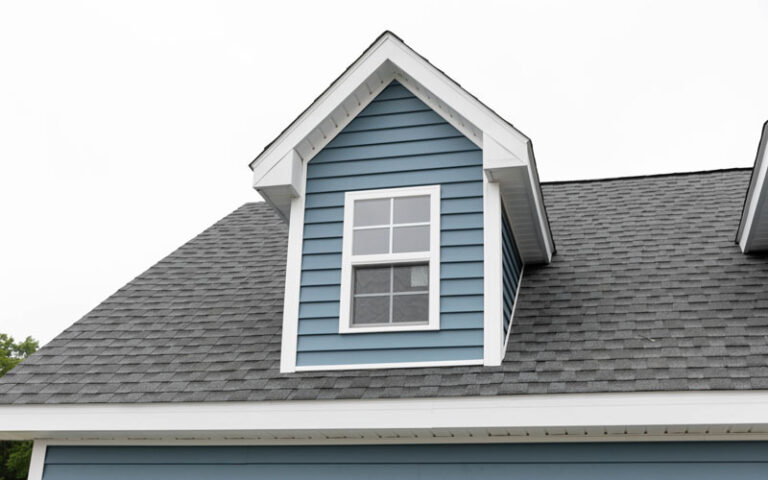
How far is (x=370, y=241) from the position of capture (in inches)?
267

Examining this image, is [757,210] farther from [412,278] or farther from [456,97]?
[412,278]

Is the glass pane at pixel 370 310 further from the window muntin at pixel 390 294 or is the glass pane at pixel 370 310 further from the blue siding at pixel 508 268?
the blue siding at pixel 508 268

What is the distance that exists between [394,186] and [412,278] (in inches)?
32.4

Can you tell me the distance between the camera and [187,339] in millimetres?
7414

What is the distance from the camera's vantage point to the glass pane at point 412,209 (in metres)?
6.74

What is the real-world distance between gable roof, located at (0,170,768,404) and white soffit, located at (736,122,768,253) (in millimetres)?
140

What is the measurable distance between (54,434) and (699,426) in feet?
16.6

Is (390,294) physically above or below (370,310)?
above

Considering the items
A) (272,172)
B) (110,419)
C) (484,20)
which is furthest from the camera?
(484,20)

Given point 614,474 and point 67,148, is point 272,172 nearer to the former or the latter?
point 614,474

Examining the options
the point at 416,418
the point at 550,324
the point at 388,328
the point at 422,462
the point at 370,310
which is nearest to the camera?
the point at 416,418

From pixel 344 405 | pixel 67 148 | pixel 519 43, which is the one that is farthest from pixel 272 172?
pixel 67 148

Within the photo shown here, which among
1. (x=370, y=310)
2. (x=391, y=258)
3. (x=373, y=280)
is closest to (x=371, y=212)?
(x=391, y=258)

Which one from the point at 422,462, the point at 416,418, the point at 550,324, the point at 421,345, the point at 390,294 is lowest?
the point at 422,462
